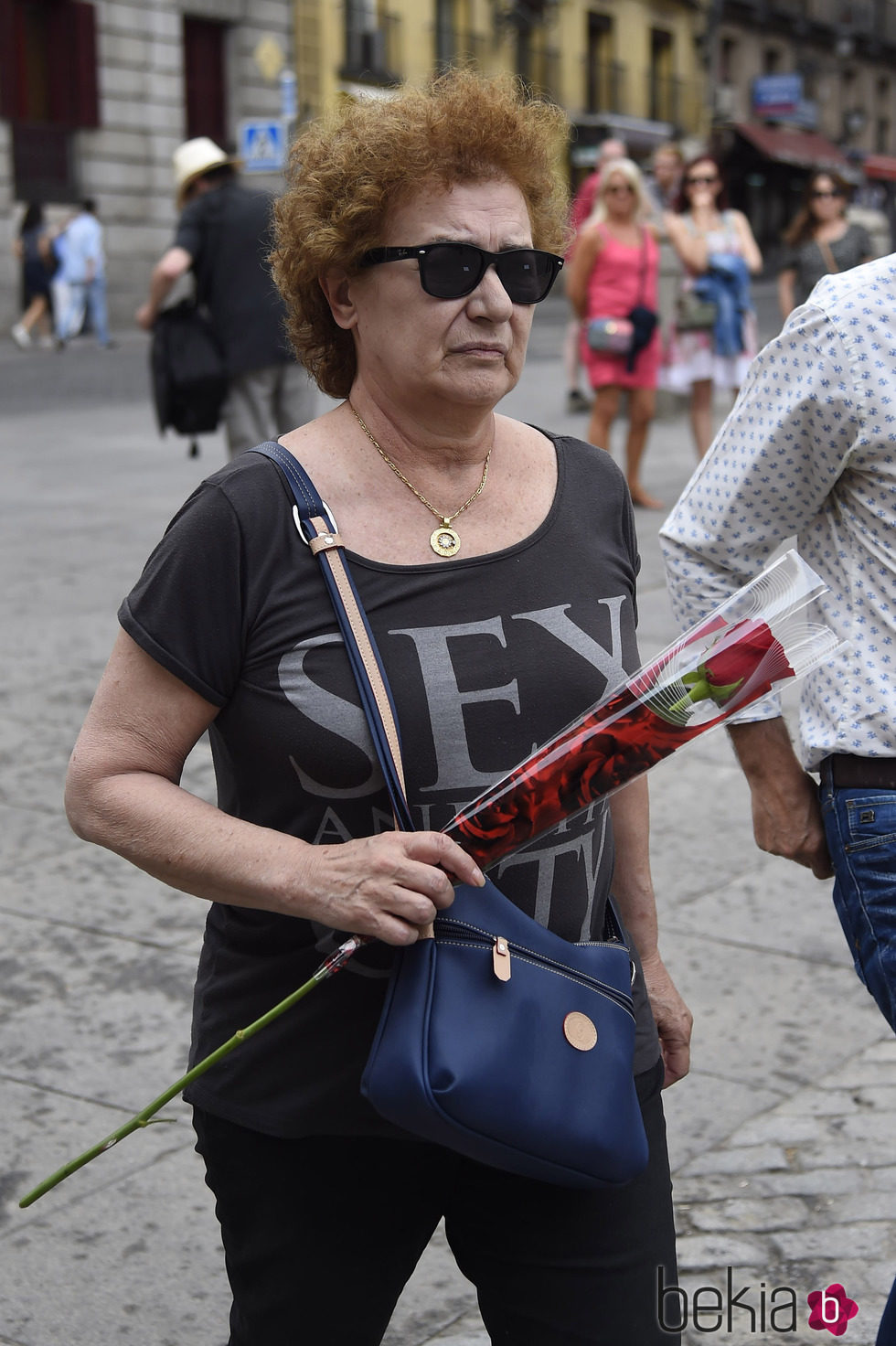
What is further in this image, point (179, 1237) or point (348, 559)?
point (179, 1237)

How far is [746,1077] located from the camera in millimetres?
3590

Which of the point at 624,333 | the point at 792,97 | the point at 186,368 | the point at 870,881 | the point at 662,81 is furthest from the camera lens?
the point at 792,97

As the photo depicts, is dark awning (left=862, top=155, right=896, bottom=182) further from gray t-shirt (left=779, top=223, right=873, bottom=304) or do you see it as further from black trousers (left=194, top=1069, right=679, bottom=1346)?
black trousers (left=194, top=1069, right=679, bottom=1346)

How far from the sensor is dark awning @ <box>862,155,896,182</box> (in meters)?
55.0

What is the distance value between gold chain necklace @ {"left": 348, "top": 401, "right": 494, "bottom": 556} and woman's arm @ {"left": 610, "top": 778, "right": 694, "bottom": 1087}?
0.45 meters

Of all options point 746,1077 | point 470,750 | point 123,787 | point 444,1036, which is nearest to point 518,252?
point 470,750

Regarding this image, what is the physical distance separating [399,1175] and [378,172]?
3.80 feet

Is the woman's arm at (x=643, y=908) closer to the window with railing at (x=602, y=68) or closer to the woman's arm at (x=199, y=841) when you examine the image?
the woman's arm at (x=199, y=841)

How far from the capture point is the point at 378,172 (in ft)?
6.48

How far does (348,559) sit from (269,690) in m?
0.17

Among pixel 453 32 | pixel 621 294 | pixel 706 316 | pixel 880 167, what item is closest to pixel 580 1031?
pixel 621 294

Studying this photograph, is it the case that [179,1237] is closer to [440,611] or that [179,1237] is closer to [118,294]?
[440,611]

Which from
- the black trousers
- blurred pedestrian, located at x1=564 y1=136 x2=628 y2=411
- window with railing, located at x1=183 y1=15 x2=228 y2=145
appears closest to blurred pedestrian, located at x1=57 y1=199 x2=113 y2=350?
window with railing, located at x1=183 y1=15 x2=228 y2=145

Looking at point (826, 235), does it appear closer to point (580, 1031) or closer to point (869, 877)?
point (869, 877)
